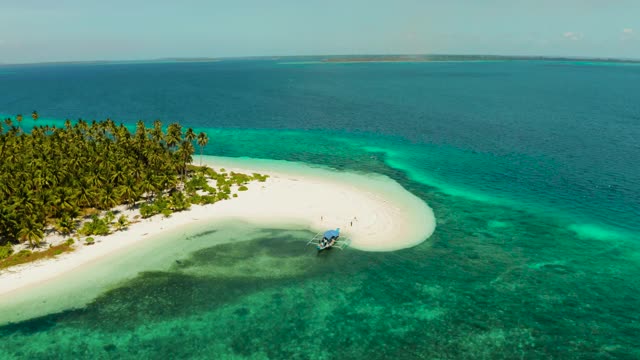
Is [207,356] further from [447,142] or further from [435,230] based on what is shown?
[447,142]

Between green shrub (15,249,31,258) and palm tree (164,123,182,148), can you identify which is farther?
palm tree (164,123,182,148)

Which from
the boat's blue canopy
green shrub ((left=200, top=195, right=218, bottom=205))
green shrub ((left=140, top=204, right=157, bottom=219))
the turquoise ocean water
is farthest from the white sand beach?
the turquoise ocean water

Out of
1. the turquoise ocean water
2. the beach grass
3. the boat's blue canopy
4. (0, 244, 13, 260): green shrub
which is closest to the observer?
the turquoise ocean water

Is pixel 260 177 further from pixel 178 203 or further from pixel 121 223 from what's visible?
pixel 121 223

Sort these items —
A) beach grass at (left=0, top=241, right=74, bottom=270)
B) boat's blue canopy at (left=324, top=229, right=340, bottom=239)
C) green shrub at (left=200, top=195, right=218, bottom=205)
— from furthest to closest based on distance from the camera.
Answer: green shrub at (left=200, top=195, right=218, bottom=205) → boat's blue canopy at (left=324, top=229, right=340, bottom=239) → beach grass at (left=0, top=241, right=74, bottom=270)

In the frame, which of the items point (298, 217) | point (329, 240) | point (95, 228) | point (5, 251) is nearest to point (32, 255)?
point (5, 251)

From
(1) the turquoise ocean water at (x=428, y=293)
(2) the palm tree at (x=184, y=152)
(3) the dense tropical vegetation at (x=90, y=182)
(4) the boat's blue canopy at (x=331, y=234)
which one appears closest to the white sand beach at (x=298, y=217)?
(4) the boat's blue canopy at (x=331, y=234)

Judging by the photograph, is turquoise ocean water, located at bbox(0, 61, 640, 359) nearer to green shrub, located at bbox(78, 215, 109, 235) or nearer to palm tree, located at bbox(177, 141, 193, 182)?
green shrub, located at bbox(78, 215, 109, 235)
